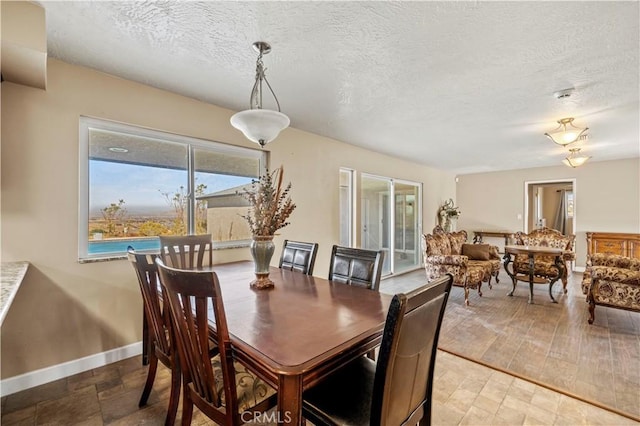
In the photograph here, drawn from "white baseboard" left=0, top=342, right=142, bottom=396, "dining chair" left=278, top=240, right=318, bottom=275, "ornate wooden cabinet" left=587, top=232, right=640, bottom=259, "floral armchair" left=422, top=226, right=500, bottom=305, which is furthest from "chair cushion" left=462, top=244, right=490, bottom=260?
"white baseboard" left=0, top=342, right=142, bottom=396

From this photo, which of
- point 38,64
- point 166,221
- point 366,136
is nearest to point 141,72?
point 38,64

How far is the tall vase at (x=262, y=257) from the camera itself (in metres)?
1.94

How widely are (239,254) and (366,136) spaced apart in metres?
2.48

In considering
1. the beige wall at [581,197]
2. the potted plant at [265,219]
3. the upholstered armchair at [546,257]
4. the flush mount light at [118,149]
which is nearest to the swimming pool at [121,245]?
the flush mount light at [118,149]

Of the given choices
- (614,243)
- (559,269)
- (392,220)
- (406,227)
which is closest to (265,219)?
(392,220)

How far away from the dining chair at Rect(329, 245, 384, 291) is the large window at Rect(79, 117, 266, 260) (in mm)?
1499

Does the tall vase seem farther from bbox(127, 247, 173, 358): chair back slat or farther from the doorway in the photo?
the doorway

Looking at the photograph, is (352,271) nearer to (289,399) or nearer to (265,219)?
(265,219)

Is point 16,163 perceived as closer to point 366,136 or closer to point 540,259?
point 366,136

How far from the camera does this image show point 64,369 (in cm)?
220

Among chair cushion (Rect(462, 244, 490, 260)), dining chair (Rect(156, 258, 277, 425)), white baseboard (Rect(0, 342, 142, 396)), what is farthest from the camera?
chair cushion (Rect(462, 244, 490, 260))

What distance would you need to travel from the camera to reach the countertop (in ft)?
4.12

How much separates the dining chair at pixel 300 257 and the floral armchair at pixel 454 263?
229 centimetres

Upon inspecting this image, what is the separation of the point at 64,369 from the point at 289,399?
233 centimetres
